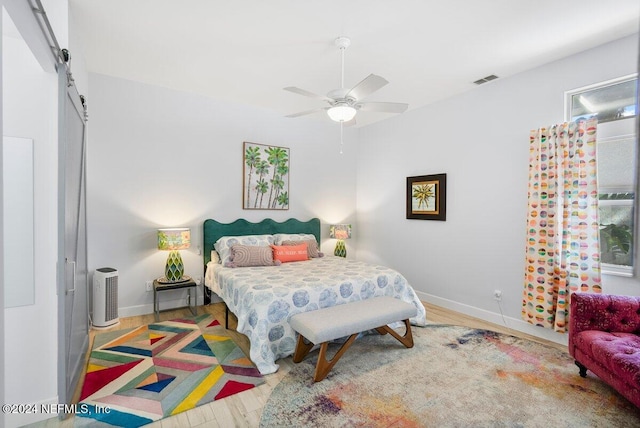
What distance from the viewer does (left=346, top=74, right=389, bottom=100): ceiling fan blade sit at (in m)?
2.32

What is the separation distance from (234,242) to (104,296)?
151 cm

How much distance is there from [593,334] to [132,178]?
15.6ft

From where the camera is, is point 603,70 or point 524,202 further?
point 524,202

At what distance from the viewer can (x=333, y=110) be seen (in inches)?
109

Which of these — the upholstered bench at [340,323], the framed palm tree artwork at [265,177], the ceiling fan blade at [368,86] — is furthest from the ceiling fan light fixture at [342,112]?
the framed palm tree artwork at [265,177]

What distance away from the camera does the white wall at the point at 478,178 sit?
3158 millimetres

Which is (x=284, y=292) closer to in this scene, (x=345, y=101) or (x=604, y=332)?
(x=345, y=101)

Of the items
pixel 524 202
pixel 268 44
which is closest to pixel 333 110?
pixel 268 44

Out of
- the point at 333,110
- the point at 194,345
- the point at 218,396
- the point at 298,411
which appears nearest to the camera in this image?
the point at 298,411

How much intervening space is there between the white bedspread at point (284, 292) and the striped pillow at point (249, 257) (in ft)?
0.40

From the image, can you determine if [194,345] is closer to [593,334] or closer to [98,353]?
[98,353]

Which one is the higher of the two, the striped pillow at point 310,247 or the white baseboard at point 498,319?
the striped pillow at point 310,247

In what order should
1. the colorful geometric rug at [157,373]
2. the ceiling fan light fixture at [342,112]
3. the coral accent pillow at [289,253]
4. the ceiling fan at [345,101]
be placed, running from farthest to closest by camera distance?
1. the coral accent pillow at [289,253]
2. the ceiling fan light fixture at [342,112]
3. the ceiling fan at [345,101]
4. the colorful geometric rug at [157,373]

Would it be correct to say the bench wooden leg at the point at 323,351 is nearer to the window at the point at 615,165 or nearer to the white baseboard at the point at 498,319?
the white baseboard at the point at 498,319
